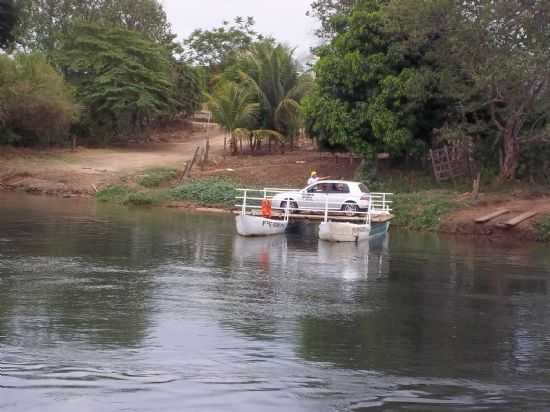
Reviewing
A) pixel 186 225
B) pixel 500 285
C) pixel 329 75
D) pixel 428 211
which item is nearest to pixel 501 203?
pixel 428 211

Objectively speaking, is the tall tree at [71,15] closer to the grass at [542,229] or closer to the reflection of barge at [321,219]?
the reflection of barge at [321,219]

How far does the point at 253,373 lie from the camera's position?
36.0 ft

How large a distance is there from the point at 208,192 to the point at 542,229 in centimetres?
1494

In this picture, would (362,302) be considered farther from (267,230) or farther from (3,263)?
(267,230)

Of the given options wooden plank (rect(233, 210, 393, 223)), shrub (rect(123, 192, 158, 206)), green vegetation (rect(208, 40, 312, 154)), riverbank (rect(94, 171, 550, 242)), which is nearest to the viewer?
wooden plank (rect(233, 210, 393, 223))

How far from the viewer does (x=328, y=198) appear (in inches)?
1158

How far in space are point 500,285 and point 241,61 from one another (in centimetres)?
3236

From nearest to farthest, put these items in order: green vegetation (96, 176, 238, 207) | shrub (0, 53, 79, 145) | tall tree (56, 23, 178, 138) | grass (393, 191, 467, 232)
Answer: grass (393, 191, 467, 232) < green vegetation (96, 176, 238, 207) < shrub (0, 53, 79, 145) < tall tree (56, 23, 178, 138)

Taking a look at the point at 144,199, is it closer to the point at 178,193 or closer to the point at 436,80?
the point at 178,193

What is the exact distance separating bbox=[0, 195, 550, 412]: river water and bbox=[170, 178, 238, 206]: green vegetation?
1236cm

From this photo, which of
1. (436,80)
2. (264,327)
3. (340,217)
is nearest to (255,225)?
(340,217)

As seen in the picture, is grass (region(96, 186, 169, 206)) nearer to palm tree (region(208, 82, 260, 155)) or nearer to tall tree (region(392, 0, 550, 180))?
palm tree (region(208, 82, 260, 155))

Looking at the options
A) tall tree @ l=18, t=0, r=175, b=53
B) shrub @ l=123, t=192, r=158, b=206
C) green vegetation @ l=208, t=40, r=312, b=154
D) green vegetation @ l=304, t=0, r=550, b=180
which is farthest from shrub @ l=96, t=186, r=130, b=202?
tall tree @ l=18, t=0, r=175, b=53

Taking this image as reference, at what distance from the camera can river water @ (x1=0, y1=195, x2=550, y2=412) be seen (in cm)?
1012
